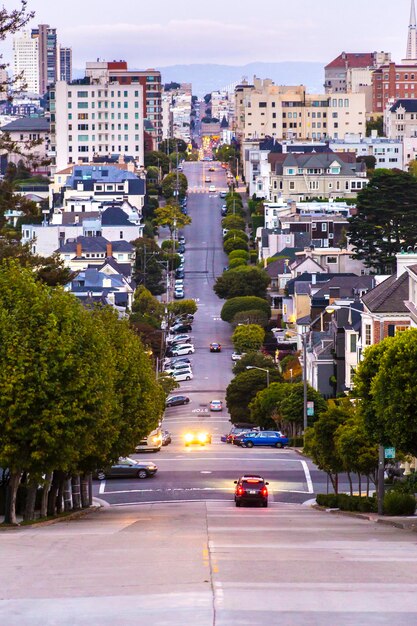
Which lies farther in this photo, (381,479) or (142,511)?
(142,511)

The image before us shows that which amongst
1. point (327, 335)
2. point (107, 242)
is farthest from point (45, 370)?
point (107, 242)

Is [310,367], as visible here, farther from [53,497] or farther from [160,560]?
[160,560]

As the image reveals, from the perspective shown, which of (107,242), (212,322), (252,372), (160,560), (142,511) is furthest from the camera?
(107,242)

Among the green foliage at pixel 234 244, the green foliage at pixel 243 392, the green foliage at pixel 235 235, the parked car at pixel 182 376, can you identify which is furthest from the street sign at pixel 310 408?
the green foliage at pixel 235 235

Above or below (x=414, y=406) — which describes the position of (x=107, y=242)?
above

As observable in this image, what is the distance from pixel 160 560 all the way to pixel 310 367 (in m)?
73.1

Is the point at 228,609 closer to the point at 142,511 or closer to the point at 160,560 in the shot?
the point at 160,560

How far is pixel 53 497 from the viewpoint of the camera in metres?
50.6

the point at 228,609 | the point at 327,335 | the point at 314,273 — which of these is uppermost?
the point at 314,273

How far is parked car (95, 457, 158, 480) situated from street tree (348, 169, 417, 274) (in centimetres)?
8604

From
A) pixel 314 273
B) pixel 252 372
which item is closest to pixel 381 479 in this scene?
pixel 252 372

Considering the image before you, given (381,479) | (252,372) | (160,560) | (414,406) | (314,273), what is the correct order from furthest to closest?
(314,273) → (252,372) → (381,479) → (414,406) → (160,560)

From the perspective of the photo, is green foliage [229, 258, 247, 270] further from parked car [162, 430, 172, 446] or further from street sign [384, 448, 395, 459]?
street sign [384, 448, 395, 459]

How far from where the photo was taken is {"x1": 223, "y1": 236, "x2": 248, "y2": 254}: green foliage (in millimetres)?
188125
